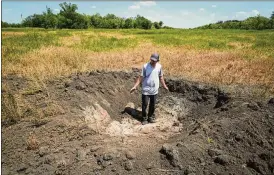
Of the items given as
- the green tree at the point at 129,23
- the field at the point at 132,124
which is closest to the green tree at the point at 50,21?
the green tree at the point at 129,23

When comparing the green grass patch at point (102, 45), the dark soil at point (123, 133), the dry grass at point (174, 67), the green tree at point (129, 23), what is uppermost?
the green tree at point (129, 23)

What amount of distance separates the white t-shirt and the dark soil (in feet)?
2.73

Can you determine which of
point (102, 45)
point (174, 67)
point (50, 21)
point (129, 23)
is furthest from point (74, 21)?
point (174, 67)

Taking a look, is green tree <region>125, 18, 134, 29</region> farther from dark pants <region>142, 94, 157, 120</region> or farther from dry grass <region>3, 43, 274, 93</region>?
dark pants <region>142, 94, 157, 120</region>

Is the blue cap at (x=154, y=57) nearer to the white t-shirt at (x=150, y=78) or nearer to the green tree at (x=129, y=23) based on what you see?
the white t-shirt at (x=150, y=78)

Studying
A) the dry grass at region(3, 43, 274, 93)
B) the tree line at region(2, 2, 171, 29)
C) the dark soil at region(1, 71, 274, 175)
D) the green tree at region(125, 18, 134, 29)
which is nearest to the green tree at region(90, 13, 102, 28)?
the tree line at region(2, 2, 171, 29)

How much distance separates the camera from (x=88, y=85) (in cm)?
739

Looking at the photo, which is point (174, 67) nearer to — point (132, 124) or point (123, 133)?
point (132, 124)

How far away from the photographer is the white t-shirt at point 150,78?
6.34 meters

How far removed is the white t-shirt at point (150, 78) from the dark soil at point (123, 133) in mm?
831

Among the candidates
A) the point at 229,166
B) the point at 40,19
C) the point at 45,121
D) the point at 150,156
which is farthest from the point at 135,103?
the point at 40,19

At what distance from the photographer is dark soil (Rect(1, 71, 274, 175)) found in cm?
422

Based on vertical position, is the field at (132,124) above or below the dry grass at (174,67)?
below

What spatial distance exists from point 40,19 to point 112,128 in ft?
232
